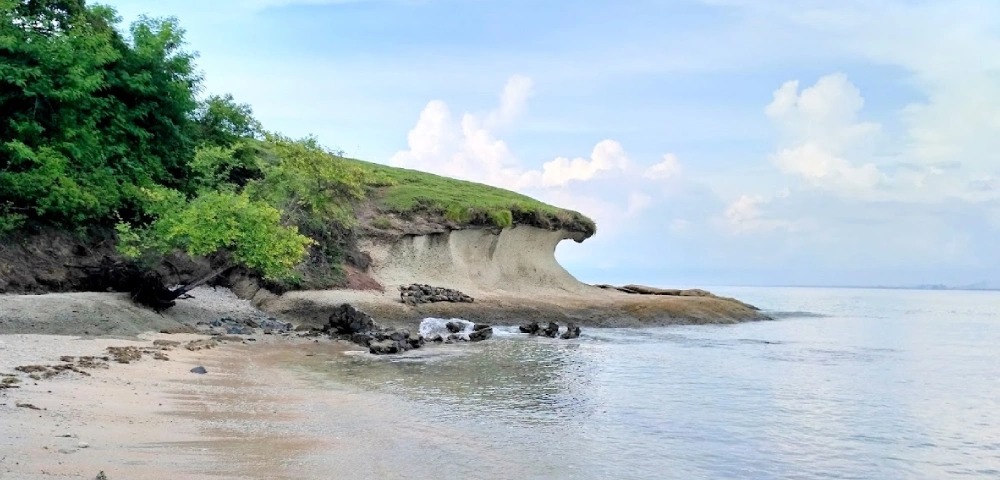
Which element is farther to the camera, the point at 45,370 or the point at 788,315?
the point at 788,315

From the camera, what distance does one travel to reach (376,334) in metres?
23.8

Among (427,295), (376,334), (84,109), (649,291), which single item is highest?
(84,109)

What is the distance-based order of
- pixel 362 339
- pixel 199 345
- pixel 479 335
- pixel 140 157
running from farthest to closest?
1. pixel 140 157
2. pixel 479 335
3. pixel 362 339
4. pixel 199 345

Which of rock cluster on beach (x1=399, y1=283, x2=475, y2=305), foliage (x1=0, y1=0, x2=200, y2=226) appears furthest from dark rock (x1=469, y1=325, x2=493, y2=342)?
foliage (x1=0, y1=0, x2=200, y2=226)

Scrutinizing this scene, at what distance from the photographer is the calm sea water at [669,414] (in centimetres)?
877

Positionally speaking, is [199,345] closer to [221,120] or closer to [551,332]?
[551,332]

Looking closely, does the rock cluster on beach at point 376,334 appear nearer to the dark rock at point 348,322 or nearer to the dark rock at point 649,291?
the dark rock at point 348,322

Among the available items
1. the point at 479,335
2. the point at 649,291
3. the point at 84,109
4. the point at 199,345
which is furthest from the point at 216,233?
the point at 649,291

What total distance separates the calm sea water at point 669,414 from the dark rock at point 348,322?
4.22 meters

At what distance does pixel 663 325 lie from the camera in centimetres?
3684

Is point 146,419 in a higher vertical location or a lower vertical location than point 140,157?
lower

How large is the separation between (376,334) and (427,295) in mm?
11180

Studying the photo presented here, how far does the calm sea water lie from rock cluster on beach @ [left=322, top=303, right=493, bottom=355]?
1.02m

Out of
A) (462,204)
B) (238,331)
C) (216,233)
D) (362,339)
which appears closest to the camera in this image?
(216,233)
